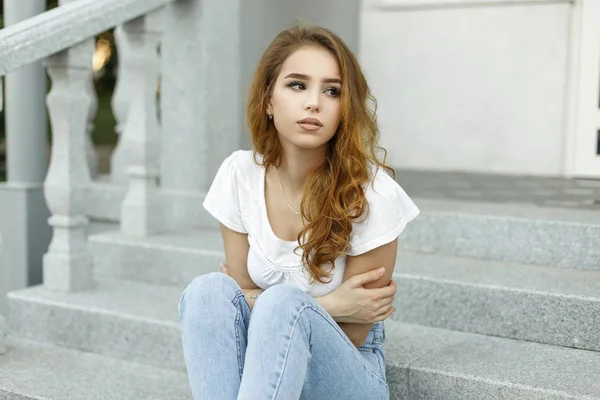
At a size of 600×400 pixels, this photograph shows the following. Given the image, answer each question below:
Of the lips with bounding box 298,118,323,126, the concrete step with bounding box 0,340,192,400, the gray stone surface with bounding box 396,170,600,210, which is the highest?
the lips with bounding box 298,118,323,126

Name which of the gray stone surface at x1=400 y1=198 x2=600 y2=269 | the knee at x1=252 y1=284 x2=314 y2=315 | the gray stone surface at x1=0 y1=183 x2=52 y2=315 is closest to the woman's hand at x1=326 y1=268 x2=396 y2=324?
the knee at x1=252 y1=284 x2=314 y2=315

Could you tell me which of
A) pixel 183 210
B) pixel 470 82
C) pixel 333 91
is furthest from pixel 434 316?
pixel 470 82

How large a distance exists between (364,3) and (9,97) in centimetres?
186

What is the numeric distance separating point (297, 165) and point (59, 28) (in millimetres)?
1111

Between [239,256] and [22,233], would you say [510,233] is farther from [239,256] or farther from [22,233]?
[22,233]

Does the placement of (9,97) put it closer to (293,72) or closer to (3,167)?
(293,72)

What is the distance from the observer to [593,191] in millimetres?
3520

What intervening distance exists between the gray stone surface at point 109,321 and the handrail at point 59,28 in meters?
0.84

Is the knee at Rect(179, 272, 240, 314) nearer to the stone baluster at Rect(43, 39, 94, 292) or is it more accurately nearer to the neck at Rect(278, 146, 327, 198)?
the neck at Rect(278, 146, 327, 198)

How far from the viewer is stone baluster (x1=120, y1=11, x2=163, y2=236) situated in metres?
3.21

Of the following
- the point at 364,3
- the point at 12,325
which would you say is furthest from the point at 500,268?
the point at 364,3

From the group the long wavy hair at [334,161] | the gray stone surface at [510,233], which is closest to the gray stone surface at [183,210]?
the gray stone surface at [510,233]

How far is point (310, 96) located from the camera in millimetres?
2018

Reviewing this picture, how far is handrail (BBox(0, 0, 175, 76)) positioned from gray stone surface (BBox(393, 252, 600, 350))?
4.43 ft
